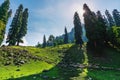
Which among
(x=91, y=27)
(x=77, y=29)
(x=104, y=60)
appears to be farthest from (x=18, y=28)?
(x=104, y=60)

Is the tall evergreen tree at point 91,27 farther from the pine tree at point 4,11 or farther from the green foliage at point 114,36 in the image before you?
the pine tree at point 4,11

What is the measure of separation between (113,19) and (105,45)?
51.0 m

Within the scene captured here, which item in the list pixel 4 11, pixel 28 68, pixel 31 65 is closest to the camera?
pixel 28 68

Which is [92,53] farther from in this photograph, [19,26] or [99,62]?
[19,26]

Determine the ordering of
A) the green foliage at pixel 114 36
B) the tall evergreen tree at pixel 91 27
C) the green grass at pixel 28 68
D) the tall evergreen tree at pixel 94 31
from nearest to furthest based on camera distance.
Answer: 1. the green grass at pixel 28 68
2. the tall evergreen tree at pixel 94 31
3. the tall evergreen tree at pixel 91 27
4. the green foliage at pixel 114 36

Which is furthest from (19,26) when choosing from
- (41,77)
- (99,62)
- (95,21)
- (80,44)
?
(41,77)

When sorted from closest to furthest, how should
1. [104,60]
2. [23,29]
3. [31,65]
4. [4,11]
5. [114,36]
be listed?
[31,65], [104,60], [4,11], [114,36], [23,29]

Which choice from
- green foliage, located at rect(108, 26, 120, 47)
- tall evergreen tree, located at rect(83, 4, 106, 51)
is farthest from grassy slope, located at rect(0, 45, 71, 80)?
green foliage, located at rect(108, 26, 120, 47)

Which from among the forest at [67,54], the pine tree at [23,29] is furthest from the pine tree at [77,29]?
the pine tree at [23,29]

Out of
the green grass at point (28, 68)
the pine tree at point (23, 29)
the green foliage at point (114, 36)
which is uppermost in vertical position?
the pine tree at point (23, 29)

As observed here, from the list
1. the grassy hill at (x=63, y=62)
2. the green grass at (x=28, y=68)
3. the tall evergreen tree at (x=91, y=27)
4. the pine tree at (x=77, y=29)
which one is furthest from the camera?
the pine tree at (x=77, y=29)

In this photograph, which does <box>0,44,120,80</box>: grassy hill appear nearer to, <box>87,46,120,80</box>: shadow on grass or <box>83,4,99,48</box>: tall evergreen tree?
<box>87,46,120,80</box>: shadow on grass

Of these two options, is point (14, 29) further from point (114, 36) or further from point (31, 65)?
point (114, 36)

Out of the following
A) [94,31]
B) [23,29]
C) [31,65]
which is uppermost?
[23,29]
